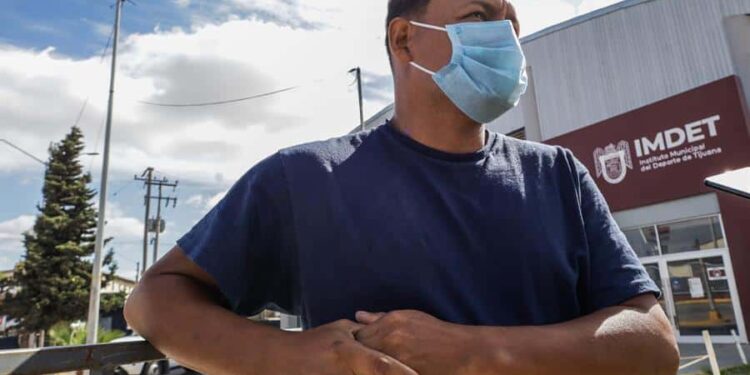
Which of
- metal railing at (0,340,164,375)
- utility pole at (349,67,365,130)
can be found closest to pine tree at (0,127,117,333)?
utility pole at (349,67,365,130)

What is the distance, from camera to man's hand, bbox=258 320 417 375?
0.72 meters

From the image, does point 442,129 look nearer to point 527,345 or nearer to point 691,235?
point 527,345

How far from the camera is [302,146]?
1072 mm

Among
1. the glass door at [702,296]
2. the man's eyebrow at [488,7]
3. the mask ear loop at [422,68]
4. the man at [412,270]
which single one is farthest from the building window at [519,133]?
the man at [412,270]

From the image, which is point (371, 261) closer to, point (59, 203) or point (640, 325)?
point (640, 325)

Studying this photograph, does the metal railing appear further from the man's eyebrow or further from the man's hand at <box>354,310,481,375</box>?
the man's eyebrow

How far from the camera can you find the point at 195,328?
86 cm

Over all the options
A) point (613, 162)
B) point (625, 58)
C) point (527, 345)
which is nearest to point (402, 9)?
point (527, 345)

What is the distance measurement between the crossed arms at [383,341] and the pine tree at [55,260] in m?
25.6

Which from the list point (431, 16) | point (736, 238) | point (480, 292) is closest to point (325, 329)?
point (480, 292)

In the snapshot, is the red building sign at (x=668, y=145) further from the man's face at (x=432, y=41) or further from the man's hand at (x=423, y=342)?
the man's hand at (x=423, y=342)

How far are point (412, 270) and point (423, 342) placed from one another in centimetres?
20

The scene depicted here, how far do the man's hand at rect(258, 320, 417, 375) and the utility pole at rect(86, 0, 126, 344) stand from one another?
13.0 meters

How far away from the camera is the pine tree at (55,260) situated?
2195 centimetres
